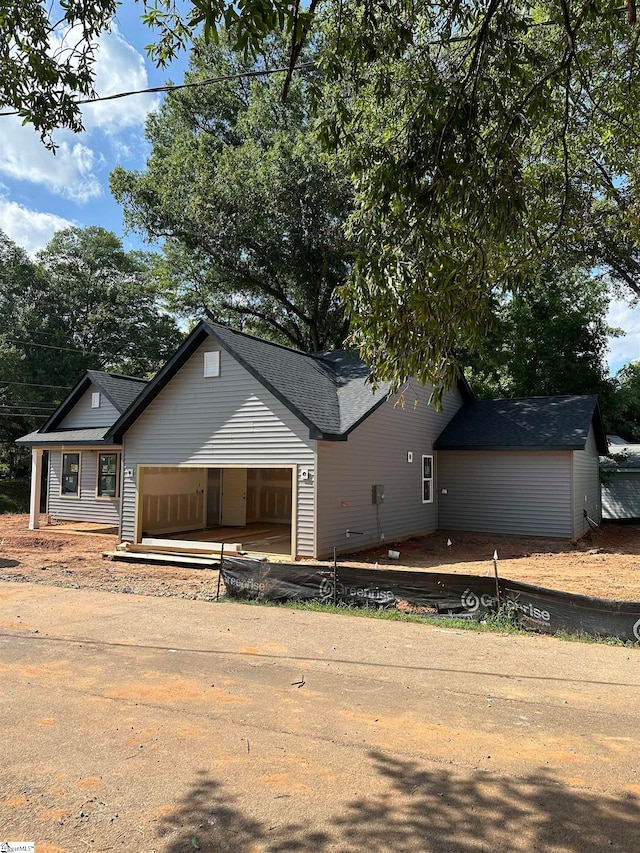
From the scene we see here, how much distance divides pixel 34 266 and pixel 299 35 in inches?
1439

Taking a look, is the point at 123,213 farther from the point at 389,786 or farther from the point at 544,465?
the point at 389,786

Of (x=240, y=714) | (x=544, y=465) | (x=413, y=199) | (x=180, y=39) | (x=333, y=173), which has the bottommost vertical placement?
(x=240, y=714)

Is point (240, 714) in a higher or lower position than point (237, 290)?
lower

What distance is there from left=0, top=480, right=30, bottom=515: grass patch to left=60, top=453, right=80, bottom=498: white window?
24.5ft

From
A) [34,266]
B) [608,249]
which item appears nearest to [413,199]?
[608,249]

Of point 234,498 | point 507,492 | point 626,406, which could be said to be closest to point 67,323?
point 234,498

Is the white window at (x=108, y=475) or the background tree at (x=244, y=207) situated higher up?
the background tree at (x=244, y=207)

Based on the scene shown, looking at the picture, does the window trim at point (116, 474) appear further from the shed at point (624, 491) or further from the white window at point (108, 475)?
the shed at point (624, 491)

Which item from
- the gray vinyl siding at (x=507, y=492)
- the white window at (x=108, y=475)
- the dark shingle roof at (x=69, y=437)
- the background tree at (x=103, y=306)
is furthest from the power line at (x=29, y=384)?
the gray vinyl siding at (x=507, y=492)

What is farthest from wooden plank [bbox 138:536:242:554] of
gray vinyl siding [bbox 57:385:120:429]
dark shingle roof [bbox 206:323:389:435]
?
gray vinyl siding [bbox 57:385:120:429]

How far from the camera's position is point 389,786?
3.79 meters

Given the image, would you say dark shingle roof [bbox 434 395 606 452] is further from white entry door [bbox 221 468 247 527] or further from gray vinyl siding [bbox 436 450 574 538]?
white entry door [bbox 221 468 247 527]

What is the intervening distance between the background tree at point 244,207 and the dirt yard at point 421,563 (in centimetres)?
1255

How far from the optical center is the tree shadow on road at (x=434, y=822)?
315 centimetres
